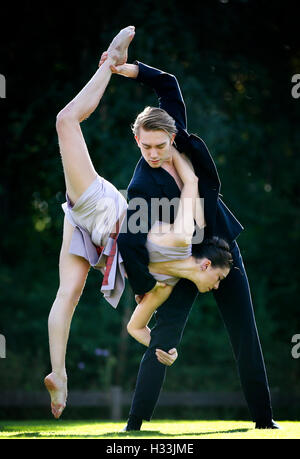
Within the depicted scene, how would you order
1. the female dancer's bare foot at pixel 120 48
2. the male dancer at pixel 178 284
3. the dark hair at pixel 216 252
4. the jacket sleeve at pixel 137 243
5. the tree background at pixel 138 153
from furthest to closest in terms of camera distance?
the tree background at pixel 138 153 → the female dancer's bare foot at pixel 120 48 → the dark hair at pixel 216 252 → the male dancer at pixel 178 284 → the jacket sleeve at pixel 137 243

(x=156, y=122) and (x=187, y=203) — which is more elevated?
(x=156, y=122)

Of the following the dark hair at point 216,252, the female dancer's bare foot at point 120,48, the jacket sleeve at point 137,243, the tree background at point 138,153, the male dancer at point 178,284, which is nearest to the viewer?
the jacket sleeve at point 137,243

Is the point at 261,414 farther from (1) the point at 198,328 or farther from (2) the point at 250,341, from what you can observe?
(1) the point at 198,328

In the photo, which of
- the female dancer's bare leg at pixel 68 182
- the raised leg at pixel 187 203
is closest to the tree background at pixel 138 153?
the raised leg at pixel 187 203

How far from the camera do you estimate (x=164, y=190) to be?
13.6 feet

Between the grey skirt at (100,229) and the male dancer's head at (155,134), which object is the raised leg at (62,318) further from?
the male dancer's head at (155,134)

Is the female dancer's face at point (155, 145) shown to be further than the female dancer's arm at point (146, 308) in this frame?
No

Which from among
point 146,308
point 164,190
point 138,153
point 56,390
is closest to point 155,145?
point 164,190

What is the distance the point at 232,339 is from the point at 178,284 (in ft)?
1.61

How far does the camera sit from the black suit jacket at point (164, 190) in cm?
400

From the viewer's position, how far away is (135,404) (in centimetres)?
419

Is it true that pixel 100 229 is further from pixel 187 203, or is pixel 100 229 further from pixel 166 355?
pixel 166 355

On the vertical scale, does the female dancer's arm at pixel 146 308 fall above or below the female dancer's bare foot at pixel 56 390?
above
